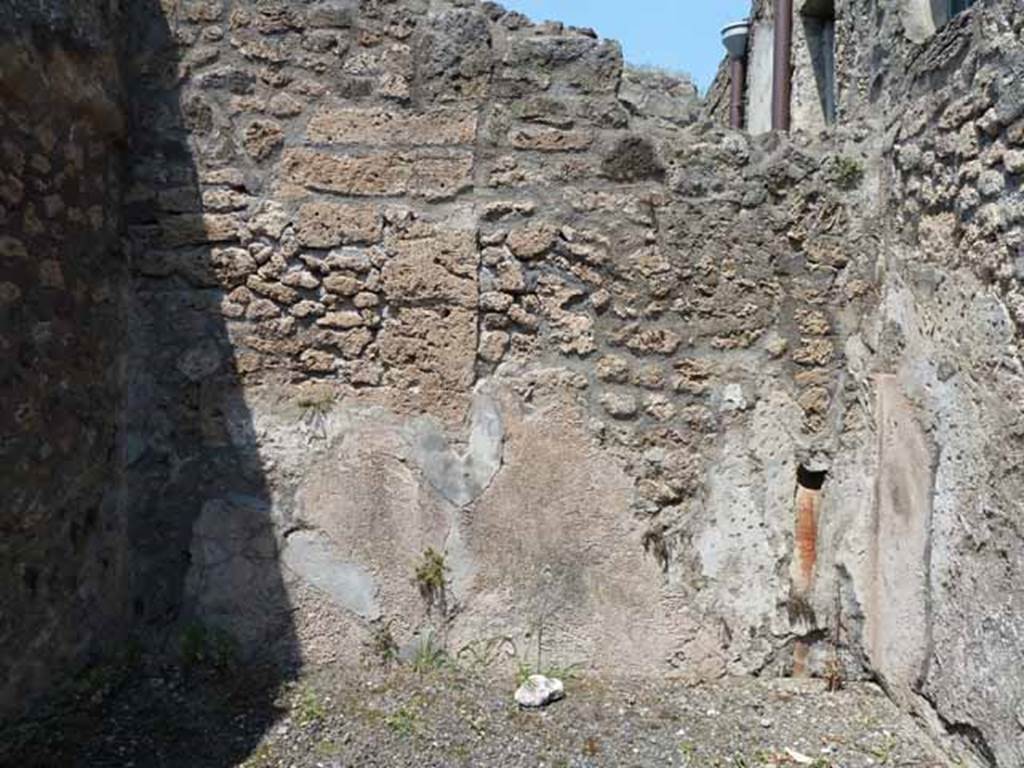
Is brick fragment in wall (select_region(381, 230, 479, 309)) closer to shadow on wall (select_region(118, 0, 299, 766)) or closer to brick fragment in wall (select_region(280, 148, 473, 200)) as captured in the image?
brick fragment in wall (select_region(280, 148, 473, 200))

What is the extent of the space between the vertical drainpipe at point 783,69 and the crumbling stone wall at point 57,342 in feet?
13.5

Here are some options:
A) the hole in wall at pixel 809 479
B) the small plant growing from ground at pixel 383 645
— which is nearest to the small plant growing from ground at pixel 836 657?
the hole in wall at pixel 809 479

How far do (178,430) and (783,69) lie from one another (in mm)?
4331

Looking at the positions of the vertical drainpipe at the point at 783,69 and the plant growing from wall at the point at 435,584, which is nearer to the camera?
the plant growing from wall at the point at 435,584

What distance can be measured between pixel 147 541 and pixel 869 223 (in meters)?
2.53

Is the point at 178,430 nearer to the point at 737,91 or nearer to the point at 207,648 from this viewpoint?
the point at 207,648

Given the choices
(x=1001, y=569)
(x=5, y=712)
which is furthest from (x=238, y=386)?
(x=1001, y=569)

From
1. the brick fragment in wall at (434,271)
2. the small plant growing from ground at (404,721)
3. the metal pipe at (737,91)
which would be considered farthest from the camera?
the metal pipe at (737,91)

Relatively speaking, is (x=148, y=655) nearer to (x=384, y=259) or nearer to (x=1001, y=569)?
(x=384, y=259)

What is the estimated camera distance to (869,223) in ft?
9.48

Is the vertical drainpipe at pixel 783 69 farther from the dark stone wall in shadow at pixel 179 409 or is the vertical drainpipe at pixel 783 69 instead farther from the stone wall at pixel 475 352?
the dark stone wall in shadow at pixel 179 409

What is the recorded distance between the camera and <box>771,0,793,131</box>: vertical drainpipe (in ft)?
18.2

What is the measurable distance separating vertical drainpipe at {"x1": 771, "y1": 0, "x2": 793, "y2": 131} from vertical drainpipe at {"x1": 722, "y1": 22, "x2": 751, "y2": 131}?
1.10 meters

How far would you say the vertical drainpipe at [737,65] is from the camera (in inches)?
266
